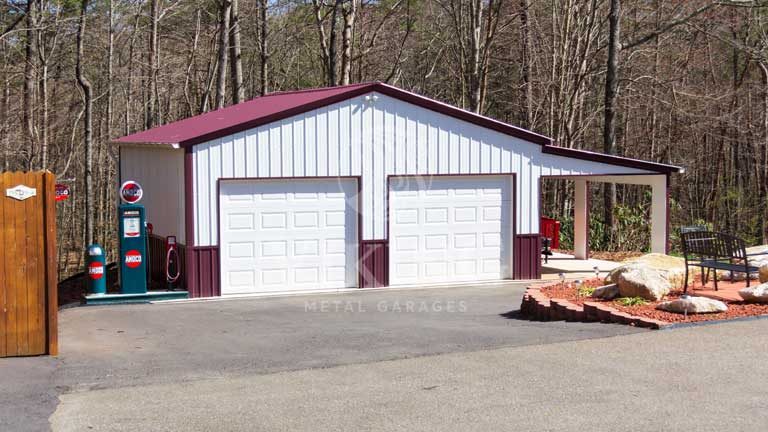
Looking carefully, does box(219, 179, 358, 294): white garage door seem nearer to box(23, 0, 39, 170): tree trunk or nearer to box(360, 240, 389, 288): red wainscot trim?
box(360, 240, 389, 288): red wainscot trim

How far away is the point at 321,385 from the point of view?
337 inches

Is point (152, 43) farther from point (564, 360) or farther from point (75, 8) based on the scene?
point (564, 360)

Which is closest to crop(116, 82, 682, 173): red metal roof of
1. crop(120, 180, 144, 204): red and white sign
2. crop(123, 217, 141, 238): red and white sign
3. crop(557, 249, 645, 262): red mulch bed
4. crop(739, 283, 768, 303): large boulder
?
crop(120, 180, 144, 204): red and white sign

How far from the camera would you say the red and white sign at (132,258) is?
15.4 meters

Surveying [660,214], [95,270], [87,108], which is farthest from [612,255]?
[87,108]

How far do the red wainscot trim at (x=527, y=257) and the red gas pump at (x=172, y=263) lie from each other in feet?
21.9

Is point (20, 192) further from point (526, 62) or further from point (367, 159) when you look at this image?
point (526, 62)

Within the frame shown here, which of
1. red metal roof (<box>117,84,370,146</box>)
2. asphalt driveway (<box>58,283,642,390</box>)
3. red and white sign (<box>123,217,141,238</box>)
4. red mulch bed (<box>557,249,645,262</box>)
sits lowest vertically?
asphalt driveway (<box>58,283,642,390</box>)

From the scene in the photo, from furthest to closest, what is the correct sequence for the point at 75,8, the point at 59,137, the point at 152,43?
the point at 59,137, the point at 152,43, the point at 75,8

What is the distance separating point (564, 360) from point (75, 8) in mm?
24762

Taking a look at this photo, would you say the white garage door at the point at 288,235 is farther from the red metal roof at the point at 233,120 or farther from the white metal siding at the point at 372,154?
the red metal roof at the point at 233,120

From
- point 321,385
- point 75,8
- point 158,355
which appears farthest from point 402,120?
point 75,8

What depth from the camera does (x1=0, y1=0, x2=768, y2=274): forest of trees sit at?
96.6ft

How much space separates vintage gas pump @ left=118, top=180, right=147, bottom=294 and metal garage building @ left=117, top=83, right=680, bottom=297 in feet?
2.61
